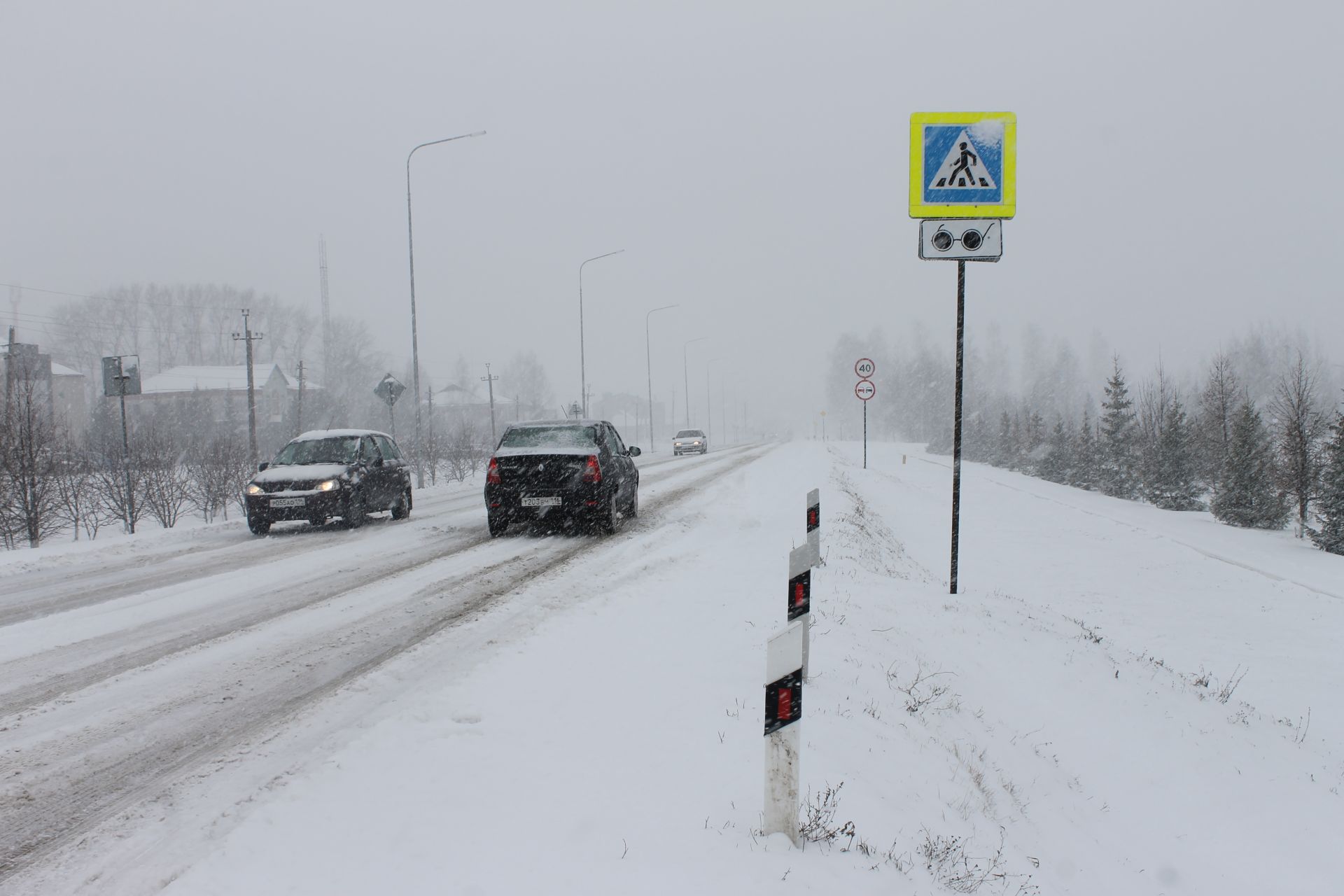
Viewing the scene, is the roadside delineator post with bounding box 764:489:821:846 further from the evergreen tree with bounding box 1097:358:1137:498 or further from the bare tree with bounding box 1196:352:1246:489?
the bare tree with bounding box 1196:352:1246:489

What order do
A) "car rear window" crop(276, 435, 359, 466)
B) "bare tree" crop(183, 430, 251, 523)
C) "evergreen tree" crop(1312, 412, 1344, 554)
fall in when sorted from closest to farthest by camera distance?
"car rear window" crop(276, 435, 359, 466) < "evergreen tree" crop(1312, 412, 1344, 554) < "bare tree" crop(183, 430, 251, 523)

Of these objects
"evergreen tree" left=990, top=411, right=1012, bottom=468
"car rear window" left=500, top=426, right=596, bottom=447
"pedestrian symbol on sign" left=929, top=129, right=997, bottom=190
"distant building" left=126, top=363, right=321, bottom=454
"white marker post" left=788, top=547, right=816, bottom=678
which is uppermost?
"pedestrian symbol on sign" left=929, top=129, right=997, bottom=190

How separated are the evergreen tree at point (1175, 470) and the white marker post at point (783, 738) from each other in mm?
34114

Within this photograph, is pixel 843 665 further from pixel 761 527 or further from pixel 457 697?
pixel 761 527

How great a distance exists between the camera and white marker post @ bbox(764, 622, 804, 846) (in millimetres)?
3043

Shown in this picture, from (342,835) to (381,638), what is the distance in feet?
9.83

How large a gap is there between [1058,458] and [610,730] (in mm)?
43801

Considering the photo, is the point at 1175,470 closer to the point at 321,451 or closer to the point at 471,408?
the point at 321,451

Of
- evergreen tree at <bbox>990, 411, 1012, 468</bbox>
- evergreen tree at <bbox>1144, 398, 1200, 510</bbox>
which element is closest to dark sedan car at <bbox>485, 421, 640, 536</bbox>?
evergreen tree at <bbox>1144, 398, 1200, 510</bbox>

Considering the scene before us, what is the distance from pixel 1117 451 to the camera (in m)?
37.2

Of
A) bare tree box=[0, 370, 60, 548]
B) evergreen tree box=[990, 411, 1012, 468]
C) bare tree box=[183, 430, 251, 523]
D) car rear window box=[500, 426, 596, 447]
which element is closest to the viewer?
car rear window box=[500, 426, 596, 447]

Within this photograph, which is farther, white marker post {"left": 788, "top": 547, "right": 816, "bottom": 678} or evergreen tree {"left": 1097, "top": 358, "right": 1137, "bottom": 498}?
evergreen tree {"left": 1097, "top": 358, "right": 1137, "bottom": 498}

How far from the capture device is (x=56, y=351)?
75500mm

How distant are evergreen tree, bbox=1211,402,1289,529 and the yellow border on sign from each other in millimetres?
22877
